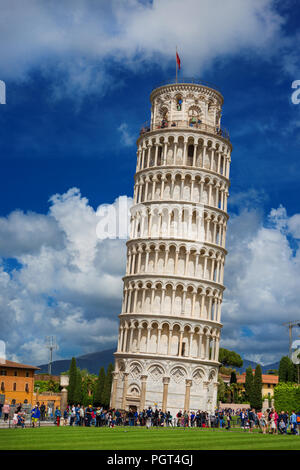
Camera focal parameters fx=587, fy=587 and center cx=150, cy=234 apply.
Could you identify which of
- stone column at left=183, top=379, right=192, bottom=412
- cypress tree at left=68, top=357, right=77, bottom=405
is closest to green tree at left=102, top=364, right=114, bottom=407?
cypress tree at left=68, top=357, right=77, bottom=405

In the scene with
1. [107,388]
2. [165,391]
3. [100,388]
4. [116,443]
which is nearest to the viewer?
[116,443]

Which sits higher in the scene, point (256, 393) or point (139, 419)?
point (139, 419)

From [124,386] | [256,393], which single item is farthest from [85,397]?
[124,386]

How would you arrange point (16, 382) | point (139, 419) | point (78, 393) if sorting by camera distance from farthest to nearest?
point (78, 393) < point (16, 382) < point (139, 419)

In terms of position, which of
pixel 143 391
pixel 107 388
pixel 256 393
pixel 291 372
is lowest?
pixel 107 388

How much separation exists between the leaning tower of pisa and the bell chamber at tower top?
0.13 m

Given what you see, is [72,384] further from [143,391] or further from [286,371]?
[286,371]

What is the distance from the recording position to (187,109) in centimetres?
7738

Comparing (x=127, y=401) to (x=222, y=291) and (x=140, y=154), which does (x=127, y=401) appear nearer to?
(x=222, y=291)

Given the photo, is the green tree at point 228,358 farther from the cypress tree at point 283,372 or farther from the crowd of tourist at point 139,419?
the crowd of tourist at point 139,419

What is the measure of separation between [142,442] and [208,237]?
147ft

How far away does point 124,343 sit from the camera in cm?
7225

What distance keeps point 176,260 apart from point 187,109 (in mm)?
20704
